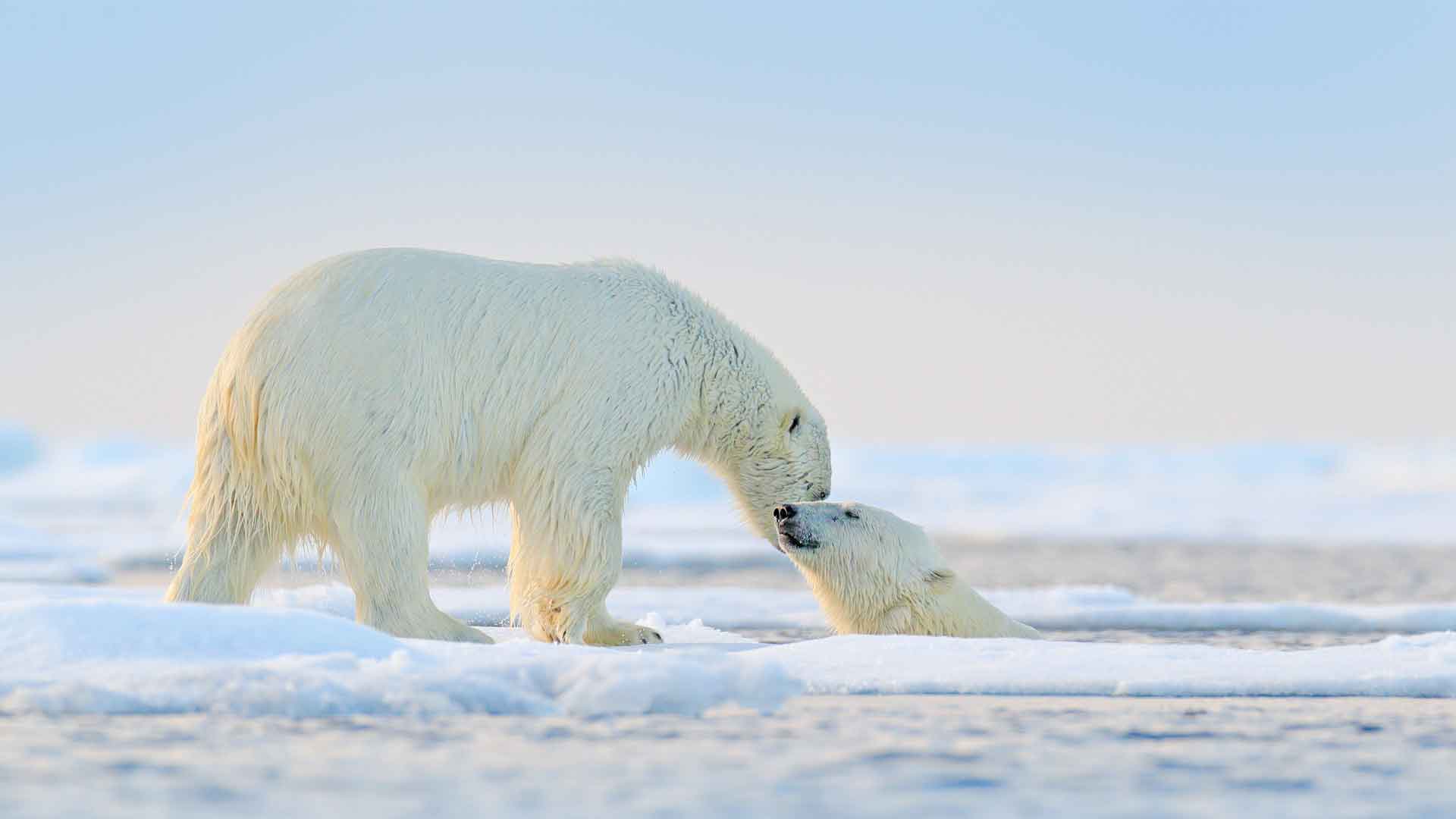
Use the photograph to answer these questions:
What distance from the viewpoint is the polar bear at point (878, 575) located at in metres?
6.73

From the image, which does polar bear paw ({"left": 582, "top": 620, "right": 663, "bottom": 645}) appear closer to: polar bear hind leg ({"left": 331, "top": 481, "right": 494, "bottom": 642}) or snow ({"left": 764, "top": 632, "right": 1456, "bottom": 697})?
polar bear hind leg ({"left": 331, "top": 481, "right": 494, "bottom": 642})

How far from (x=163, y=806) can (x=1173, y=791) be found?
1.92 meters

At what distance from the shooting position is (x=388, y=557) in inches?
225

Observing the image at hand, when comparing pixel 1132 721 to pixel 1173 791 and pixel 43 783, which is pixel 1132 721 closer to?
pixel 1173 791

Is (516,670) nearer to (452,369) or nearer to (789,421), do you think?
(452,369)

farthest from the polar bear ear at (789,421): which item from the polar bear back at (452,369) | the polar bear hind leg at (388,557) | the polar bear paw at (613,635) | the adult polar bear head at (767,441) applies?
Answer: the polar bear hind leg at (388,557)

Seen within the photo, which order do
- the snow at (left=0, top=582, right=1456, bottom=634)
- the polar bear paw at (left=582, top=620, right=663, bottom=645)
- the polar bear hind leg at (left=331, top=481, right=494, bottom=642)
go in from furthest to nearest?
the snow at (left=0, top=582, right=1456, bottom=634), the polar bear paw at (left=582, top=620, right=663, bottom=645), the polar bear hind leg at (left=331, top=481, right=494, bottom=642)

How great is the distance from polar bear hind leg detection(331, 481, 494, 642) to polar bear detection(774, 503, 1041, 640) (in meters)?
1.57

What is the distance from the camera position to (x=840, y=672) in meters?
5.07

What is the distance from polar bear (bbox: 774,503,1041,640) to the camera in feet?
22.1

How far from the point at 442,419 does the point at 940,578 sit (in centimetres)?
218

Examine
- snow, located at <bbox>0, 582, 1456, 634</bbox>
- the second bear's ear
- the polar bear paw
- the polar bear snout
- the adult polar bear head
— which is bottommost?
the polar bear paw

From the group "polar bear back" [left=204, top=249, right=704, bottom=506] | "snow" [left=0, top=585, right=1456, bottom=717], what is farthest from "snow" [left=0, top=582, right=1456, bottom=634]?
"snow" [left=0, top=585, right=1456, bottom=717]

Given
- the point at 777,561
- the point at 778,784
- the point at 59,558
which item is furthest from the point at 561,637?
the point at 59,558
